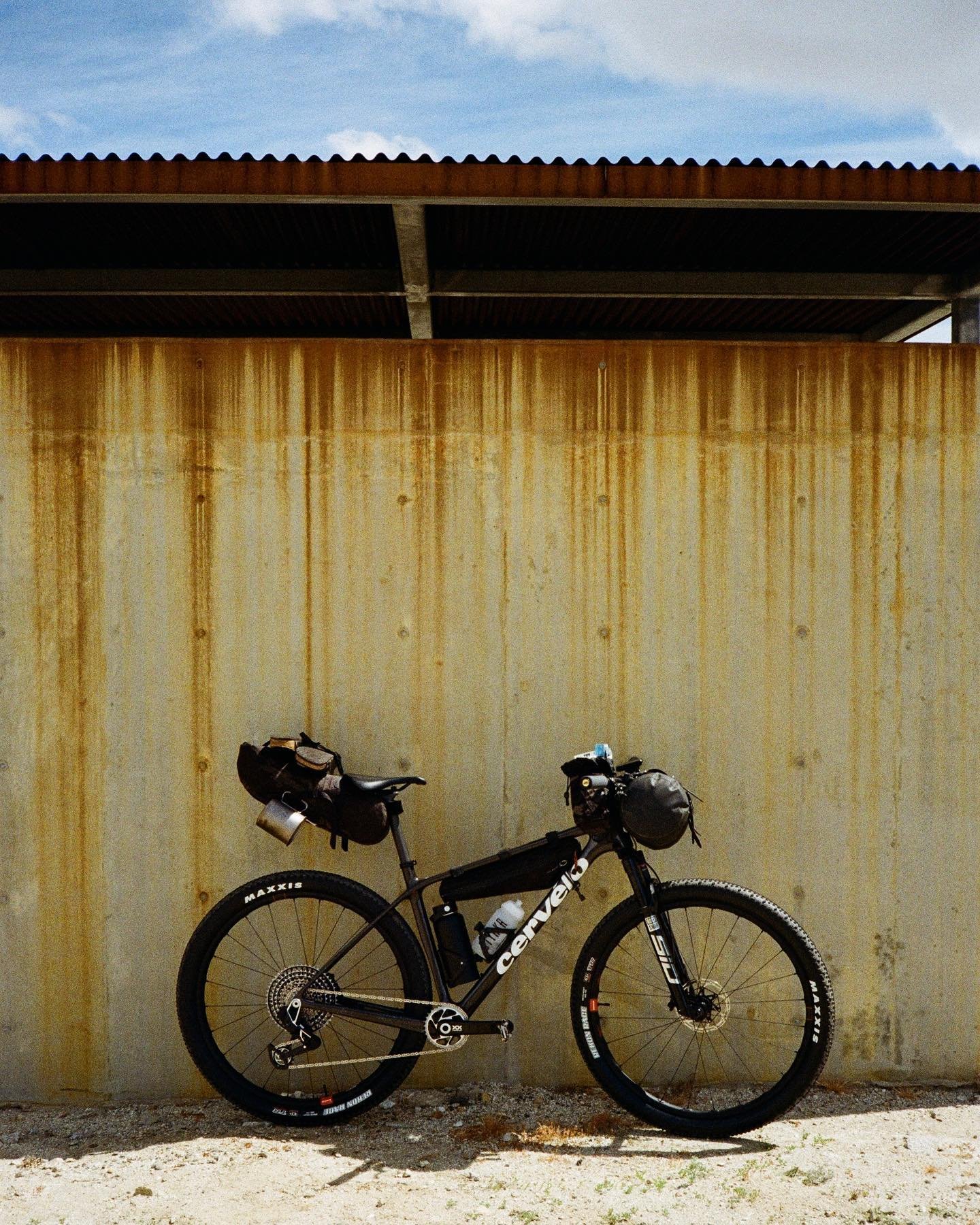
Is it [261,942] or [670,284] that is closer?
[261,942]

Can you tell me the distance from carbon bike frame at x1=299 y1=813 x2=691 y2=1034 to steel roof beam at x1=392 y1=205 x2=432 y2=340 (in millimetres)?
2068

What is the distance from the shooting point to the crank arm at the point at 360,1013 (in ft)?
12.3

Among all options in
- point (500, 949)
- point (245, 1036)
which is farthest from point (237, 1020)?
point (500, 949)

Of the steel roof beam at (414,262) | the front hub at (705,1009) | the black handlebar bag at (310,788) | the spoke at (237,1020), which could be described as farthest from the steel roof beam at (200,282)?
the front hub at (705,1009)

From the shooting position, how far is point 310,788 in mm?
3764

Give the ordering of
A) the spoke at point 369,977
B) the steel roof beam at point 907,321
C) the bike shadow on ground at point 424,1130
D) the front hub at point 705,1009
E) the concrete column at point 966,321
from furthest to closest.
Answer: the steel roof beam at point 907,321, the concrete column at point 966,321, the spoke at point 369,977, the front hub at point 705,1009, the bike shadow on ground at point 424,1130

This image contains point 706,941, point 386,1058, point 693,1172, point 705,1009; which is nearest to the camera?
point 693,1172

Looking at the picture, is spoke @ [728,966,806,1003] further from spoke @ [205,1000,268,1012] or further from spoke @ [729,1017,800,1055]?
spoke @ [205,1000,268,1012]

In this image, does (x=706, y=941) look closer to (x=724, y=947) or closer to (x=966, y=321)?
(x=724, y=947)

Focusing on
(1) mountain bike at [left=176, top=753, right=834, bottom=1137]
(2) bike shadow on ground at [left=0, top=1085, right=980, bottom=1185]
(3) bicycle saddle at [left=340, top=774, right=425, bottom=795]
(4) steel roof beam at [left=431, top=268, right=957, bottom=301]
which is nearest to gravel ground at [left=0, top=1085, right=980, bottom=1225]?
(2) bike shadow on ground at [left=0, top=1085, right=980, bottom=1185]

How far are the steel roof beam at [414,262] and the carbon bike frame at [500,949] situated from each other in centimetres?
207

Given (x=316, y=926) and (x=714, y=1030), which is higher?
(x=316, y=926)

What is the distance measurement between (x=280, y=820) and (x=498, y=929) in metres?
0.89

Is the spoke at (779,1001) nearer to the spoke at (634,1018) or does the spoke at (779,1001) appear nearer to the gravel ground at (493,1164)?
the spoke at (634,1018)
